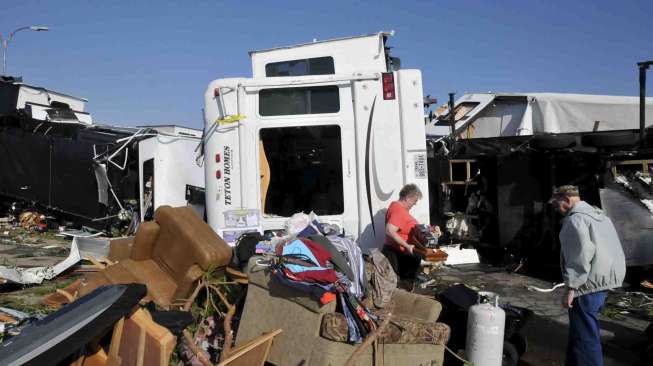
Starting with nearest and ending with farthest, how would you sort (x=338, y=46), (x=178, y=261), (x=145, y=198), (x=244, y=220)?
(x=178, y=261), (x=244, y=220), (x=338, y=46), (x=145, y=198)

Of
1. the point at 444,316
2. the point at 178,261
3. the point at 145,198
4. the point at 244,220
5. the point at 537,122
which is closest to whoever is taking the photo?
the point at 444,316

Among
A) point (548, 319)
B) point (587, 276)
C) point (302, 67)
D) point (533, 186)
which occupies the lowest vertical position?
point (548, 319)

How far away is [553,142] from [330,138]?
3.74 meters

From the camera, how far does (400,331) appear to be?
162 inches

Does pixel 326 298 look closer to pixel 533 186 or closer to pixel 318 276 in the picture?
pixel 318 276

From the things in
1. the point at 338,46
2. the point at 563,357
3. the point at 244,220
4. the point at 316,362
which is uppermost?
the point at 338,46

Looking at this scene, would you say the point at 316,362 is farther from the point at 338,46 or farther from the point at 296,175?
the point at 338,46

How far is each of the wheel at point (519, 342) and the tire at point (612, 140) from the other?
396cm

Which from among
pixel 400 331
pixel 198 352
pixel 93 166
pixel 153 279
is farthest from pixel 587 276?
pixel 93 166

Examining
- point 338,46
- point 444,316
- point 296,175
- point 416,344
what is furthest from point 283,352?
point 338,46

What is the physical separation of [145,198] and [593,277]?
21.4 feet

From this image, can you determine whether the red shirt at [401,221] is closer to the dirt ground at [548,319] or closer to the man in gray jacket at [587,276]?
the dirt ground at [548,319]

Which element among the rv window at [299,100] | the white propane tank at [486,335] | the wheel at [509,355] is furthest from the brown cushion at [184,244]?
the wheel at [509,355]

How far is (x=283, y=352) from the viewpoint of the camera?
4.07m
